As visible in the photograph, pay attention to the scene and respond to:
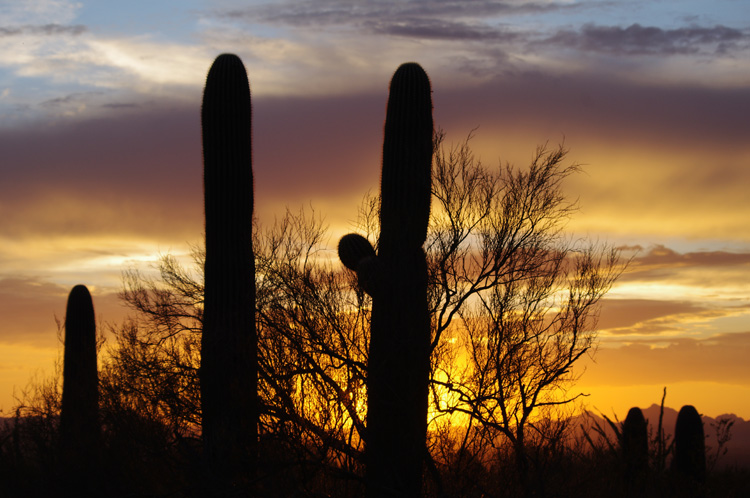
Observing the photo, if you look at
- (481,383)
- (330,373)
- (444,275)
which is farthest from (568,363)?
(330,373)

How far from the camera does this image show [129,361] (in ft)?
56.2

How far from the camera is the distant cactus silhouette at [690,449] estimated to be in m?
17.9

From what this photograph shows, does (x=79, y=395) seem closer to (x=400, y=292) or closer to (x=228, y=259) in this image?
(x=228, y=259)

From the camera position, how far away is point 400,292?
474 inches

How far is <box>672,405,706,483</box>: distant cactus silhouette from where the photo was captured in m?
17.9

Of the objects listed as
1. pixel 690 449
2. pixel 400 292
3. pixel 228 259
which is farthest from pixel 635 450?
pixel 228 259

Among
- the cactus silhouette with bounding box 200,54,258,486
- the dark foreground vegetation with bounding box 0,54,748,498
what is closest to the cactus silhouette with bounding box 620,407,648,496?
the dark foreground vegetation with bounding box 0,54,748,498

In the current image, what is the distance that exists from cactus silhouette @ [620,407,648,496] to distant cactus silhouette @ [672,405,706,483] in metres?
0.87

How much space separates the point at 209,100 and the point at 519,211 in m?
7.12

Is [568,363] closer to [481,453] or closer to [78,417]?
[481,453]

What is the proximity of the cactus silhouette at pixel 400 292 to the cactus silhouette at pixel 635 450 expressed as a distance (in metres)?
5.61

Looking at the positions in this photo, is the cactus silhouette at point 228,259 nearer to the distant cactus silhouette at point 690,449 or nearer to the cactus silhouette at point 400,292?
the cactus silhouette at point 400,292

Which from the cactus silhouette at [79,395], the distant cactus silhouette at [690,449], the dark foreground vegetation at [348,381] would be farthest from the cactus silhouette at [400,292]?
the distant cactus silhouette at [690,449]

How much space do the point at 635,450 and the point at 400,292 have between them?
25.0ft
